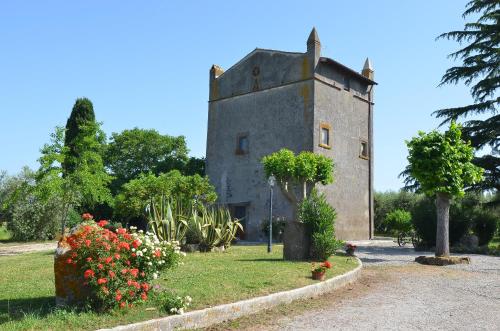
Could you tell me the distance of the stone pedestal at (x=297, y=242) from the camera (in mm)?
12586

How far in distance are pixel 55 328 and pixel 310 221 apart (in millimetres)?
8403

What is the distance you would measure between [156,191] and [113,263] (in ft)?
49.4

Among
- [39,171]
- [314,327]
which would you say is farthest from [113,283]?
[39,171]

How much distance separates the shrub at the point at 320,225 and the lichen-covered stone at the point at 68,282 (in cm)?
734

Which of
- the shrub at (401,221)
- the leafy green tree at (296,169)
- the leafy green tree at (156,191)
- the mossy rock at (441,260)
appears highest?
the leafy green tree at (296,169)

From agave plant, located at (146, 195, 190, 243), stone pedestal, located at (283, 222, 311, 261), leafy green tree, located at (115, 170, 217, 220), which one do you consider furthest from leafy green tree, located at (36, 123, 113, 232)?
stone pedestal, located at (283, 222, 311, 261)

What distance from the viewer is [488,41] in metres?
22.4

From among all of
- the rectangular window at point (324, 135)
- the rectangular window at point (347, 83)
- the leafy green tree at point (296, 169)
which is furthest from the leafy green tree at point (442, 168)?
the rectangular window at point (347, 83)

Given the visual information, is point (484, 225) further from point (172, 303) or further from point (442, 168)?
point (172, 303)

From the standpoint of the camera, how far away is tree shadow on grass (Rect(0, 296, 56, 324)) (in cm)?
609

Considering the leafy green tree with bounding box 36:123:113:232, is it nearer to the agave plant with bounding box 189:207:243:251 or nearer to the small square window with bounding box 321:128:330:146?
the agave plant with bounding box 189:207:243:251

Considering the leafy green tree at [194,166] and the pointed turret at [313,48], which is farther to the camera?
the leafy green tree at [194,166]

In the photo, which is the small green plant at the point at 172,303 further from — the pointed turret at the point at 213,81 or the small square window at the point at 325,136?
the pointed turret at the point at 213,81

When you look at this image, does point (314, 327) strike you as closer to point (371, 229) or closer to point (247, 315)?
point (247, 315)
